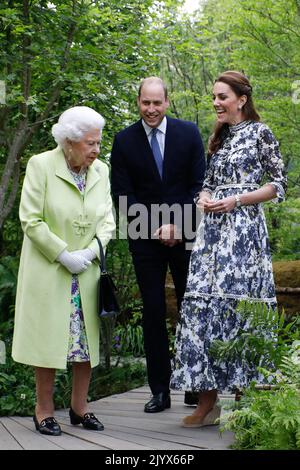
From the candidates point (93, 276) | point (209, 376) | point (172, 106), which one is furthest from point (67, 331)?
point (172, 106)

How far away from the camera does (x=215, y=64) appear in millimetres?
13188

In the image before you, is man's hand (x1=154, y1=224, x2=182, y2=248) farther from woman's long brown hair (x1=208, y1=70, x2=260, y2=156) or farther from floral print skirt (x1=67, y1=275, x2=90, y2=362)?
floral print skirt (x1=67, y1=275, x2=90, y2=362)

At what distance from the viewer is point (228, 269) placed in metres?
4.43

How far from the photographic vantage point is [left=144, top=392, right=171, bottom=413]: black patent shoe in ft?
16.9

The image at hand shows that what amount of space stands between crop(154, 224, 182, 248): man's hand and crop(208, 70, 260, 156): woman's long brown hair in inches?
23.9

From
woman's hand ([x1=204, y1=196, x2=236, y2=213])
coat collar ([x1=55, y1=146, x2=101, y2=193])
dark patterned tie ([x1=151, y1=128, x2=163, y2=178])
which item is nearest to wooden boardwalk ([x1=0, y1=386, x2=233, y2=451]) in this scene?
woman's hand ([x1=204, y1=196, x2=236, y2=213])

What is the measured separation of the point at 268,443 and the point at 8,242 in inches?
178

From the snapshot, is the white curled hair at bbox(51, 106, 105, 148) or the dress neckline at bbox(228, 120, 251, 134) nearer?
the white curled hair at bbox(51, 106, 105, 148)

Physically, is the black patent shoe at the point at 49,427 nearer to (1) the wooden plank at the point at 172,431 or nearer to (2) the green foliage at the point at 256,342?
(1) the wooden plank at the point at 172,431

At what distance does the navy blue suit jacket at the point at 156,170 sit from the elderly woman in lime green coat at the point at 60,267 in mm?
782

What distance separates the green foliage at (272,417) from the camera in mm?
3465

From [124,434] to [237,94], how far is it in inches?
77.8

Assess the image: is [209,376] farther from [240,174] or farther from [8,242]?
[8,242]
